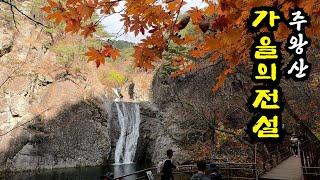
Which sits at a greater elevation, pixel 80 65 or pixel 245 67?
pixel 80 65

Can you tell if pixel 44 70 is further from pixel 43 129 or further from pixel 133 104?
pixel 133 104

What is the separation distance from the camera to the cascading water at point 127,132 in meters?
34.5

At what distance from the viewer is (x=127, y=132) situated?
3631 centimetres

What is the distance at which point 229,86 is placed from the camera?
23.0m

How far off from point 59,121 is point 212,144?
51.9 ft

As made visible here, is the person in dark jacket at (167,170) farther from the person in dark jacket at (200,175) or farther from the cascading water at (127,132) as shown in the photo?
the cascading water at (127,132)

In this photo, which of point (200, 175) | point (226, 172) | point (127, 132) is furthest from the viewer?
point (127, 132)

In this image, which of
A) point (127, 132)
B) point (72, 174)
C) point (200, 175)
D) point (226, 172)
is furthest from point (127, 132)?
point (200, 175)

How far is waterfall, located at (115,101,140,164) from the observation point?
34469 millimetres

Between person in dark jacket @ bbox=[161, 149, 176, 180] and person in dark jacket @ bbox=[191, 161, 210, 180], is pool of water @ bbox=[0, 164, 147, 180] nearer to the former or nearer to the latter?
person in dark jacket @ bbox=[161, 149, 176, 180]

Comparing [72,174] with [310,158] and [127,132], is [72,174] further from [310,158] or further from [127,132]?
[310,158]

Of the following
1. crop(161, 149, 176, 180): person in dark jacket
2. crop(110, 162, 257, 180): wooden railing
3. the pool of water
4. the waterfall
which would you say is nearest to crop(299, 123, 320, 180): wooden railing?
crop(110, 162, 257, 180): wooden railing

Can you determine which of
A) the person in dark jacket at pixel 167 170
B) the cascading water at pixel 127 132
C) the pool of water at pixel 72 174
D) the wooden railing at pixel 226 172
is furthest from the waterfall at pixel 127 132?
the person in dark jacket at pixel 167 170

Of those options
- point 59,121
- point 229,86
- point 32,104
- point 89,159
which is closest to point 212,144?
point 229,86
